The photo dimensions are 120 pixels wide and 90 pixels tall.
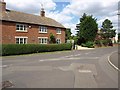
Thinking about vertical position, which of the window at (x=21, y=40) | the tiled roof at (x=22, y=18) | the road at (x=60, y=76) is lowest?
the road at (x=60, y=76)

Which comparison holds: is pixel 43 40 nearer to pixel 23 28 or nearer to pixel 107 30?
pixel 23 28

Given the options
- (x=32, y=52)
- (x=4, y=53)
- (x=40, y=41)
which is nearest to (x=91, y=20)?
(x=40, y=41)

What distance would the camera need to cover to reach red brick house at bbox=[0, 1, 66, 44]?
35.7m

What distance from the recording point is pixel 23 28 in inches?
Result: 1531

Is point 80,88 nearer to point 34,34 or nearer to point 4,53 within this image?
point 4,53

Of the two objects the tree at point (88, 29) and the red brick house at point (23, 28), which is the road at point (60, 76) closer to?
the red brick house at point (23, 28)

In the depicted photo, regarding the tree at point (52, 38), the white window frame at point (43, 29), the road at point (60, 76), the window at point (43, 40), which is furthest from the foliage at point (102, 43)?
Result: the road at point (60, 76)

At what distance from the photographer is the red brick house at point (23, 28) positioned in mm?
35722

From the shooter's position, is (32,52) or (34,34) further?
(34,34)

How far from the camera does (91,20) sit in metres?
63.5

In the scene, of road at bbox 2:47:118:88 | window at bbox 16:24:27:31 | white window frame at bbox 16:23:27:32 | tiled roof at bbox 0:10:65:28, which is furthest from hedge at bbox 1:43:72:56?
road at bbox 2:47:118:88

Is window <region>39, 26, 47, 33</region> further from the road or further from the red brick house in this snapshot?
the road

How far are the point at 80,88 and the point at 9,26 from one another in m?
29.9

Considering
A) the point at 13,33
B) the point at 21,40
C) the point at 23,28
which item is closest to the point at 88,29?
the point at 23,28
